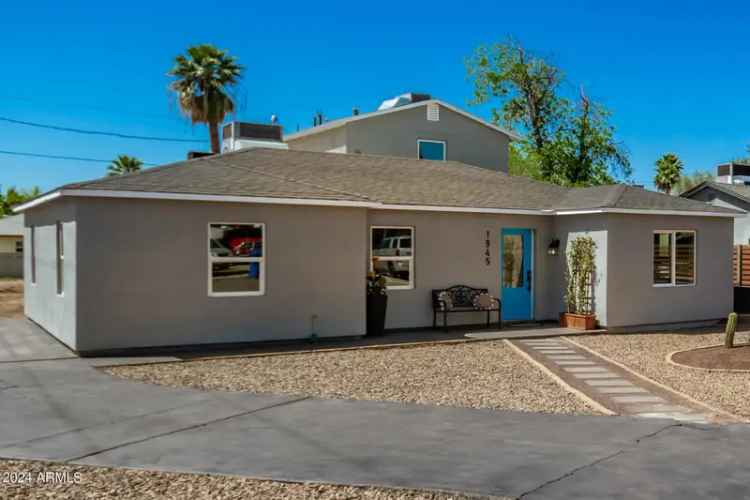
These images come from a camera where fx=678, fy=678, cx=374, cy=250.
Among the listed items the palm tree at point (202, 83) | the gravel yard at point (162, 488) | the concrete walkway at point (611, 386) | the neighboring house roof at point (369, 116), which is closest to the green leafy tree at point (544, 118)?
the neighboring house roof at point (369, 116)

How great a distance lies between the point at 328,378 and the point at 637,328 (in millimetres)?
9280

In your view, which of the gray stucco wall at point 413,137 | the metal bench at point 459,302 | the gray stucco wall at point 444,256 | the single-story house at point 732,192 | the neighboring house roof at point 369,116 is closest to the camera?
the gray stucco wall at point 444,256

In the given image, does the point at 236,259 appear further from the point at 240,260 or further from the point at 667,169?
the point at 667,169

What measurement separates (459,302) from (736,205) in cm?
2098

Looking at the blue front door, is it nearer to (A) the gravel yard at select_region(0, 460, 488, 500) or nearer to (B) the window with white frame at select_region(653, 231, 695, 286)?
(B) the window with white frame at select_region(653, 231, 695, 286)

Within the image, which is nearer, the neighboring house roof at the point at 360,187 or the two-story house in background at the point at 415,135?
the neighboring house roof at the point at 360,187

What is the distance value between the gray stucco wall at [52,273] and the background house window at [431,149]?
13218 millimetres

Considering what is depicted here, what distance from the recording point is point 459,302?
15859 millimetres

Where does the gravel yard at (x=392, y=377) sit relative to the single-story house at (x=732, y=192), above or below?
below

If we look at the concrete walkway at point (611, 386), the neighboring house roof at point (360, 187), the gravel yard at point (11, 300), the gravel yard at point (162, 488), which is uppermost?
the neighboring house roof at point (360, 187)

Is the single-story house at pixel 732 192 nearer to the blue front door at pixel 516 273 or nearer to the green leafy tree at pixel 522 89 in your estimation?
the green leafy tree at pixel 522 89

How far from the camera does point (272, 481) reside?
5.60m

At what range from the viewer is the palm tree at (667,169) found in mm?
49656

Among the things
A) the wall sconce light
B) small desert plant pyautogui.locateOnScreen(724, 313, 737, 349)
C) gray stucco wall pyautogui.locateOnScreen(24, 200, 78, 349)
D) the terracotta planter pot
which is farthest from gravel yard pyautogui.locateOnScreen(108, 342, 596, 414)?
the wall sconce light
